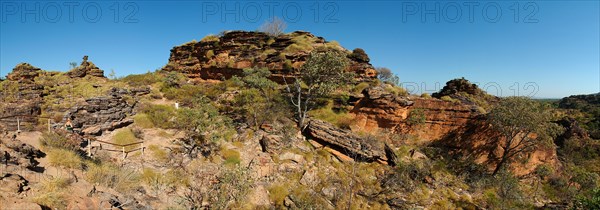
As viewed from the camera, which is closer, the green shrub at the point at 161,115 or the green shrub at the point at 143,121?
the green shrub at the point at 143,121

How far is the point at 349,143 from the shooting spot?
17328 millimetres

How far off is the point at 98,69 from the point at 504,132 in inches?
1349

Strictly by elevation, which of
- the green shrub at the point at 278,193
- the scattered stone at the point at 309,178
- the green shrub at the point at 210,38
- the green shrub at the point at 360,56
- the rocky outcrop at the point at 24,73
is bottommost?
the green shrub at the point at 278,193

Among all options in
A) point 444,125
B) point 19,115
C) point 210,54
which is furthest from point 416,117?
point 19,115

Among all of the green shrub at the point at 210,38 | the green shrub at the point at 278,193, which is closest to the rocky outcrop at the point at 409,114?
the green shrub at the point at 278,193

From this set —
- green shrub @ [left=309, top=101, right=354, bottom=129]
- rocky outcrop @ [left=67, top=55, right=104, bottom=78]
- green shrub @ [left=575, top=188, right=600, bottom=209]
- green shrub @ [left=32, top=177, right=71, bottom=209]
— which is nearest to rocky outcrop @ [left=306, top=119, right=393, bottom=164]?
green shrub @ [left=309, top=101, right=354, bottom=129]

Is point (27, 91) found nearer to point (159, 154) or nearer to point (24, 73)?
point (24, 73)

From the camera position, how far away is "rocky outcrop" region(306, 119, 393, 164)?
1708 centimetres

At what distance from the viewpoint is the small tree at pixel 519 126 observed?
1634cm

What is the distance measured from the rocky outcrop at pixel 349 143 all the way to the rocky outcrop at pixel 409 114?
2848 mm

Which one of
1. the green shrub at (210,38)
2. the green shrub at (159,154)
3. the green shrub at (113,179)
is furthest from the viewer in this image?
the green shrub at (210,38)

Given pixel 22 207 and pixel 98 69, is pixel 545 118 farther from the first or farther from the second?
pixel 98 69

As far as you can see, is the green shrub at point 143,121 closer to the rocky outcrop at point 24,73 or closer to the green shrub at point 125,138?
the green shrub at point 125,138

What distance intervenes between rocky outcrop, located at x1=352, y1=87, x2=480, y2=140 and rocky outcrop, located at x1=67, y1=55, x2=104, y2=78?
970 inches
